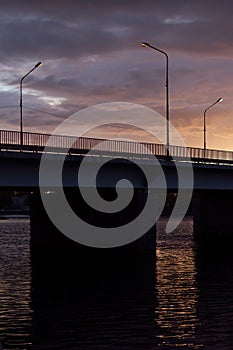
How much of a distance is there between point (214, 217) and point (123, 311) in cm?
6135

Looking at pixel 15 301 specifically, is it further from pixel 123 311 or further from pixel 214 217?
pixel 214 217

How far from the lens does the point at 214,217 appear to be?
94.4m

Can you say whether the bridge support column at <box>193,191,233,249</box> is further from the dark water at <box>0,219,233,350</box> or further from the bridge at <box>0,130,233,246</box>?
the dark water at <box>0,219,233,350</box>

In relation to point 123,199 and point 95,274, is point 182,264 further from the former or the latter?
point 123,199

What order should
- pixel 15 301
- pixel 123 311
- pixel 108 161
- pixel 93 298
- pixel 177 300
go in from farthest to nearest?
pixel 108 161
pixel 93 298
pixel 177 300
pixel 15 301
pixel 123 311

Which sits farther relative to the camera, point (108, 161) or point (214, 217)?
point (214, 217)

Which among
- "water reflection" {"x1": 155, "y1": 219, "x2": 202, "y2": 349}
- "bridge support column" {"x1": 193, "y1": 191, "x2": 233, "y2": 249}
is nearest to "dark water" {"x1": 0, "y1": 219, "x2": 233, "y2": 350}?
"water reflection" {"x1": 155, "y1": 219, "x2": 202, "y2": 349}

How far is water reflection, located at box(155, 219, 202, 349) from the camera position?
94.5 feet

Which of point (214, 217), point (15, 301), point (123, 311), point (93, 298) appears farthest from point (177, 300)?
point (214, 217)

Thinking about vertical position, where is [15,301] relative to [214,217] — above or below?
below

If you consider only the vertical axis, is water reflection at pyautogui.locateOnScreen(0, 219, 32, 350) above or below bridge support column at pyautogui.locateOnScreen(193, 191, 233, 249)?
below

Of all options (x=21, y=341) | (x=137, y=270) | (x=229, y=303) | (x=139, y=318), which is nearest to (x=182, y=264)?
(x=137, y=270)

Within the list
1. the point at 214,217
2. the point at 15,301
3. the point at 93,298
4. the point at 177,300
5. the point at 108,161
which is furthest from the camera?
the point at 214,217

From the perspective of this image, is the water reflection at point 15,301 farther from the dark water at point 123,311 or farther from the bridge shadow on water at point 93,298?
the bridge shadow on water at point 93,298
